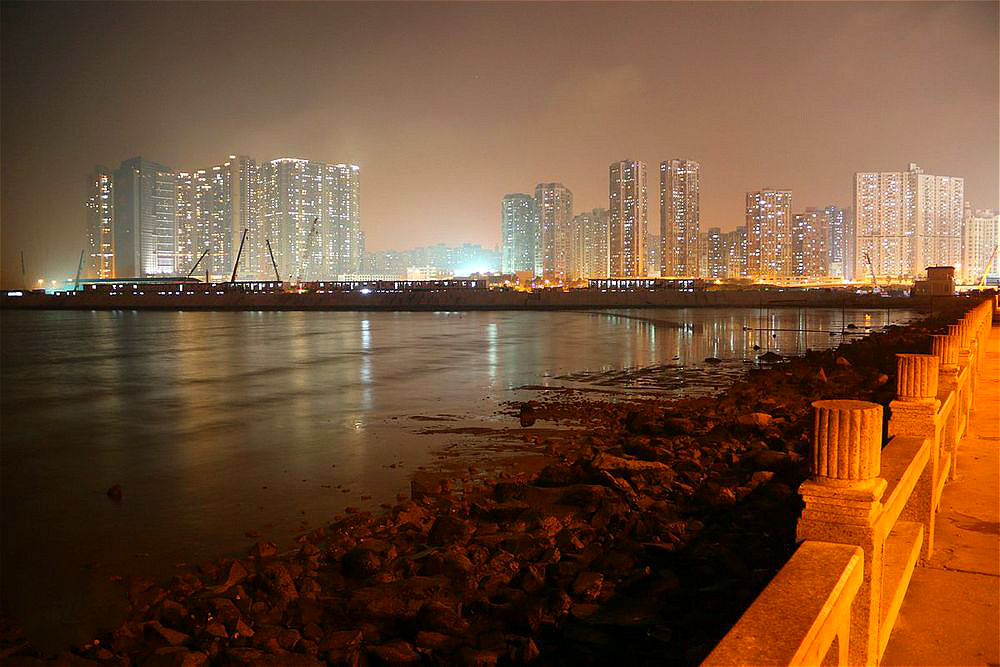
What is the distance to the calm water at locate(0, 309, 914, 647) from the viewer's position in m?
8.83

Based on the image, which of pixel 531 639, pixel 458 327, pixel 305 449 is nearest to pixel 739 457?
pixel 531 639

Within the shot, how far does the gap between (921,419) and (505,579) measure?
12.5ft

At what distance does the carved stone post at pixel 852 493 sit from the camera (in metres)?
3.71

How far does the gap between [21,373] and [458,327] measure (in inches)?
1223

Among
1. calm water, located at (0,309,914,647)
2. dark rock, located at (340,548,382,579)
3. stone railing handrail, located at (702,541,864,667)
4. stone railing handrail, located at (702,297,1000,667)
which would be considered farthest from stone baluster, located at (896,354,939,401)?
calm water, located at (0,309,914,647)

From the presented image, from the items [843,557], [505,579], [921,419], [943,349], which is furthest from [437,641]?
[943,349]

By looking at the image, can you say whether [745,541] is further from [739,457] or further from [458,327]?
[458,327]

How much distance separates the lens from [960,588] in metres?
5.47

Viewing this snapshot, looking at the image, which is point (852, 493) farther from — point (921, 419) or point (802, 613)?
point (921, 419)

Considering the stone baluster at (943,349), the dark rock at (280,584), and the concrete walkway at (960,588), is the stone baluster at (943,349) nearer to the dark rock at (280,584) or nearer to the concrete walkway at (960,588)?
the concrete walkway at (960,588)

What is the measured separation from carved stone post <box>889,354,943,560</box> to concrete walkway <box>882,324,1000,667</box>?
310 millimetres

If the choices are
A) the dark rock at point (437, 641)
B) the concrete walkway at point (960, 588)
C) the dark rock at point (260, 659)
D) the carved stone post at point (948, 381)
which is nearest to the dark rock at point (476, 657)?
the dark rock at point (437, 641)

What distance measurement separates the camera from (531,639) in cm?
575

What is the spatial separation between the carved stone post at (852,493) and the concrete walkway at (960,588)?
99cm
